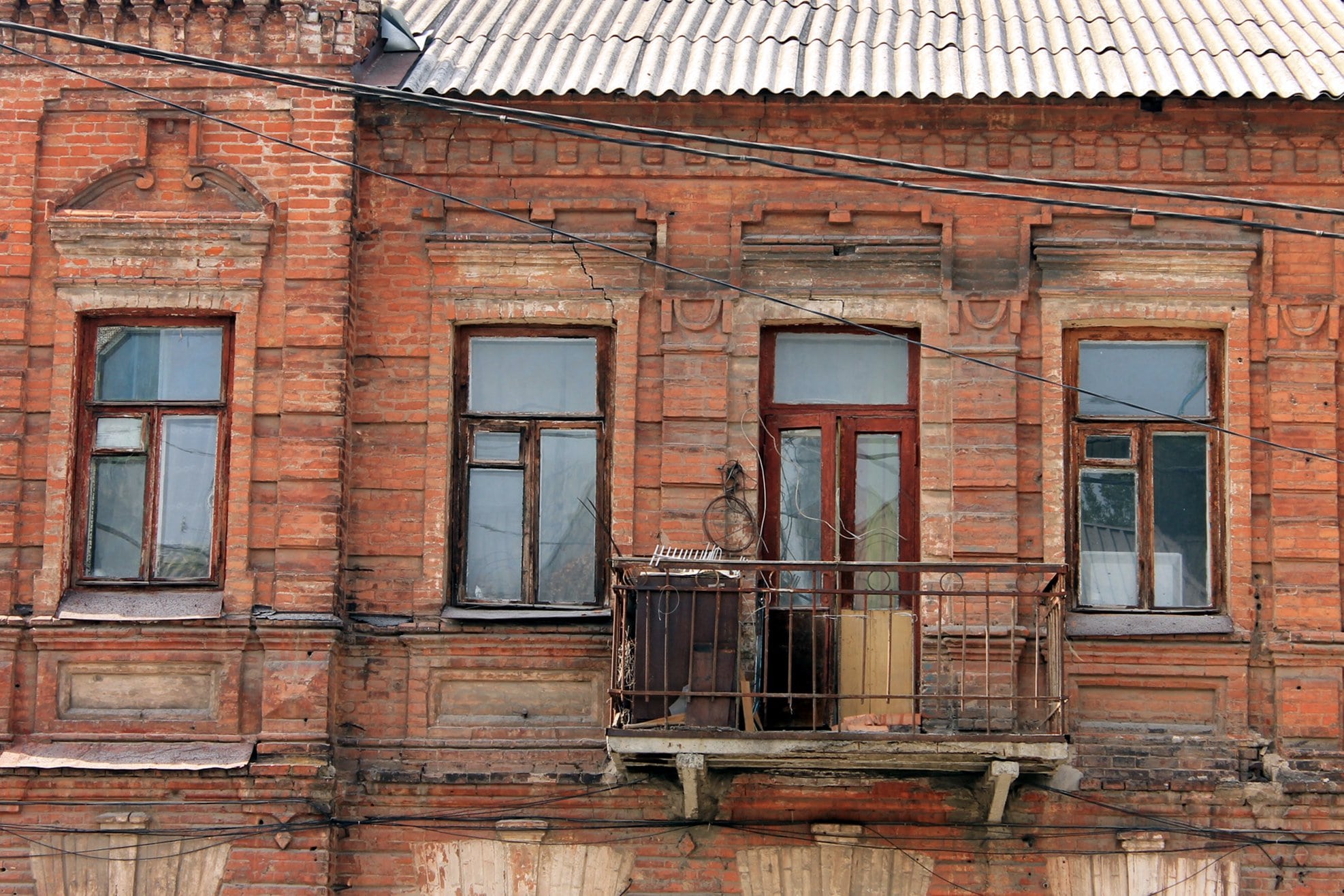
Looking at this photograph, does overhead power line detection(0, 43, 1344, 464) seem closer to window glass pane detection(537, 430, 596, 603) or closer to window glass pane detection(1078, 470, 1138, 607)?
window glass pane detection(1078, 470, 1138, 607)

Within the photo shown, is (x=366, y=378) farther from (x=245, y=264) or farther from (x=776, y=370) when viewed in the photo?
(x=776, y=370)

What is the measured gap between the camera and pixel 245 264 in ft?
33.9

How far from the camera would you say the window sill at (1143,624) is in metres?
9.91

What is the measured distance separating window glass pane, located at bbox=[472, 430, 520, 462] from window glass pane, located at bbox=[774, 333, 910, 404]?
1579 millimetres

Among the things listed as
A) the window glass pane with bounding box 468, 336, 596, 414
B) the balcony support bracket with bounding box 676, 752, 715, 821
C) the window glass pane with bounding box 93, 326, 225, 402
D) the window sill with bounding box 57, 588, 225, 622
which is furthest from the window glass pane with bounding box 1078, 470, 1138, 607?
the window glass pane with bounding box 93, 326, 225, 402

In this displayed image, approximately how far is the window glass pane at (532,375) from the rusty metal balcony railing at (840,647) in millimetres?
1259

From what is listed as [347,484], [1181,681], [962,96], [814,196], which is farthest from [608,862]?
[962,96]

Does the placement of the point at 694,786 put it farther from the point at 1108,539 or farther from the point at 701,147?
the point at 701,147

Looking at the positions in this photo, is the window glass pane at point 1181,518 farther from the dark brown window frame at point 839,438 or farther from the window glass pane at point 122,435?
the window glass pane at point 122,435

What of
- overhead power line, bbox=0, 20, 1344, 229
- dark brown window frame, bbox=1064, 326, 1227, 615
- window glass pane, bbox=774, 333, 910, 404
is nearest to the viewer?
overhead power line, bbox=0, 20, 1344, 229

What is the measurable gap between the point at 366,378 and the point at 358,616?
4.58 ft

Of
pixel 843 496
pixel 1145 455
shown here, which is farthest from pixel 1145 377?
pixel 843 496

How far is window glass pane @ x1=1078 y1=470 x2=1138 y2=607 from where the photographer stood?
10211 mm

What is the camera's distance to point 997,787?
30.4 ft
